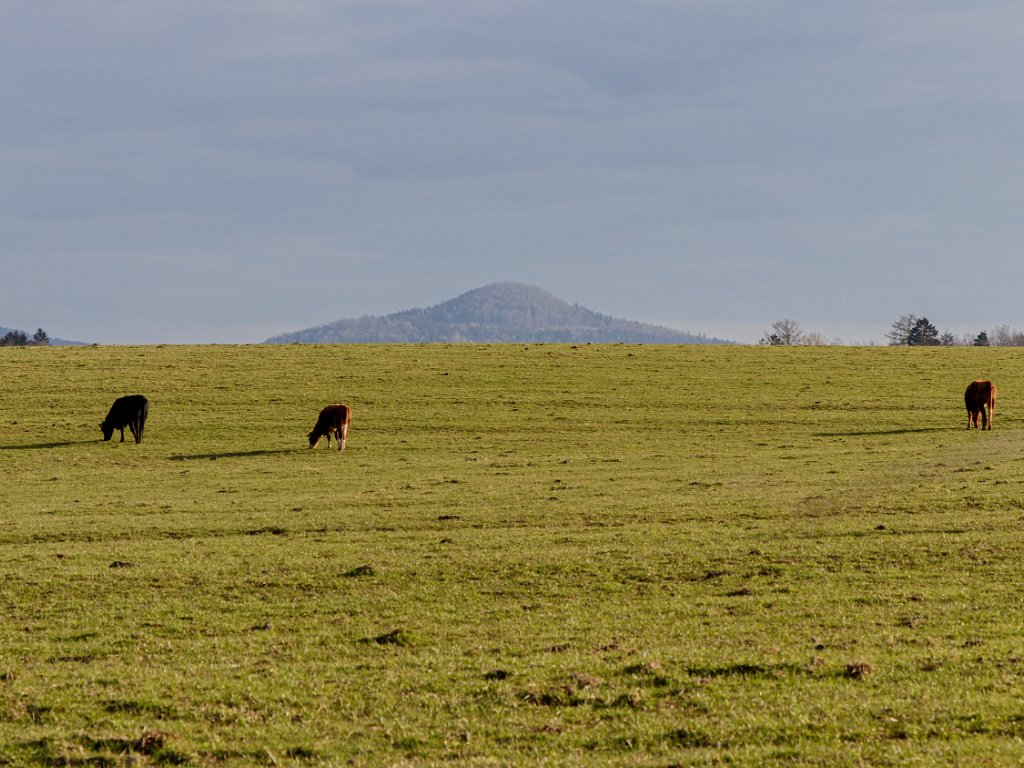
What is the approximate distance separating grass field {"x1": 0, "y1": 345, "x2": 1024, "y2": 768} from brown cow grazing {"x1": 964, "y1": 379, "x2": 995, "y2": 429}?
9.83ft

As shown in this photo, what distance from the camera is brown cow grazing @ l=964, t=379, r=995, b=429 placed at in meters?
43.3

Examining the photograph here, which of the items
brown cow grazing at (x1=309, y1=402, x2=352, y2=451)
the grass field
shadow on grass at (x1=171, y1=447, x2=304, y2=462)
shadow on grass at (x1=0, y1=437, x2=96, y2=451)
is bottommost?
the grass field

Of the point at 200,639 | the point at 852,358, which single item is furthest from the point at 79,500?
the point at 852,358

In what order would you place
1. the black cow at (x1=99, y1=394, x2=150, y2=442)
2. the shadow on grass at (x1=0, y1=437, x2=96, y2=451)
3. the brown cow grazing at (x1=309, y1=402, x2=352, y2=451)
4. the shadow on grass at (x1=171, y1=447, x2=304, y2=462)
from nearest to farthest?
the shadow on grass at (x1=171, y1=447, x2=304, y2=462), the shadow on grass at (x1=0, y1=437, x2=96, y2=451), the brown cow grazing at (x1=309, y1=402, x2=352, y2=451), the black cow at (x1=99, y1=394, x2=150, y2=442)

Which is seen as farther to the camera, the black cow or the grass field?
the black cow

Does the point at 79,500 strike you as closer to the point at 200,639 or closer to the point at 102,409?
the point at 200,639

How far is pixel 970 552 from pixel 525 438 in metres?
25.4

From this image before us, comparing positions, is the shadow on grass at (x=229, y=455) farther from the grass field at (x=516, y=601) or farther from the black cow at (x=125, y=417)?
the black cow at (x=125, y=417)

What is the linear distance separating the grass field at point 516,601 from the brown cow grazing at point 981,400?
9.83 ft

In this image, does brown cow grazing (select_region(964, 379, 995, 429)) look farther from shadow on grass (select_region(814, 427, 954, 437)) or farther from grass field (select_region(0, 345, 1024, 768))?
grass field (select_region(0, 345, 1024, 768))

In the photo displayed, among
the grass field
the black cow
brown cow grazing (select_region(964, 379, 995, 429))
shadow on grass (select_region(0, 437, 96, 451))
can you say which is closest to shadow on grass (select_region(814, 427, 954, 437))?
Result: the grass field

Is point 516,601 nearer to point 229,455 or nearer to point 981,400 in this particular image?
point 229,455

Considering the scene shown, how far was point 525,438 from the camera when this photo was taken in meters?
42.1

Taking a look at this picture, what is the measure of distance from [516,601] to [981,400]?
34.1m
